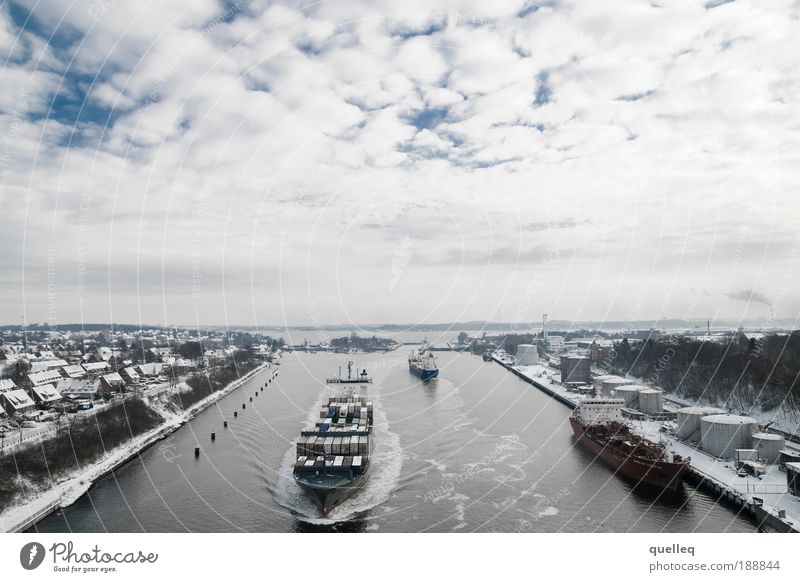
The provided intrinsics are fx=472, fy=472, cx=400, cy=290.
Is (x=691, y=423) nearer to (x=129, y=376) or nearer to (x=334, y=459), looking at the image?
(x=334, y=459)

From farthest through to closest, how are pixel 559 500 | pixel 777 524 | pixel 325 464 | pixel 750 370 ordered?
pixel 750 370
pixel 325 464
pixel 559 500
pixel 777 524

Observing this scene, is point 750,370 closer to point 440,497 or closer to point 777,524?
point 777,524

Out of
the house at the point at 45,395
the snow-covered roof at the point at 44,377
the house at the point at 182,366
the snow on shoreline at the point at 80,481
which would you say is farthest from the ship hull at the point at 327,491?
the house at the point at 182,366

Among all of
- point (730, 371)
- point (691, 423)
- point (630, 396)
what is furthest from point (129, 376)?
point (730, 371)
